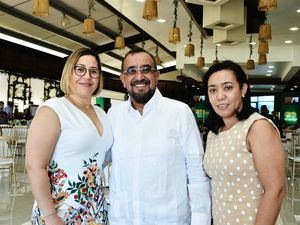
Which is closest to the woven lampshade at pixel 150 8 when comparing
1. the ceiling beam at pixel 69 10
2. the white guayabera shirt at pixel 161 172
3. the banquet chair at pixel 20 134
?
the white guayabera shirt at pixel 161 172

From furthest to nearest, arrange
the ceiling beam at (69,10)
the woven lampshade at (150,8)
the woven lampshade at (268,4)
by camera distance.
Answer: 1. the ceiling beam at (69,10)
2. the woven lampshade at (150,8)
3. the woven lampshade at (268,4)

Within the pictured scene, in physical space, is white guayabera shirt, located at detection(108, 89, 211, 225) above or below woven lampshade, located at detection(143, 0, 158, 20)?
below

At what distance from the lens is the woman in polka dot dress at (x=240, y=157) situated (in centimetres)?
149

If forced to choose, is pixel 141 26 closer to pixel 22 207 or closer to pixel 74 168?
pixel 22 207

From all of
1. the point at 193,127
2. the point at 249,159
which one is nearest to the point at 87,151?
the point at 193,127

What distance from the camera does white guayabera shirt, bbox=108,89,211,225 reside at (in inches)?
68.6

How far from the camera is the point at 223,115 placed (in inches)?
67.0

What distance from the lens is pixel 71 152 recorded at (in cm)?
167

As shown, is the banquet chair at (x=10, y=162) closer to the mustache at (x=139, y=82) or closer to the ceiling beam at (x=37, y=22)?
the ceiling beam at (x=37, y=22)

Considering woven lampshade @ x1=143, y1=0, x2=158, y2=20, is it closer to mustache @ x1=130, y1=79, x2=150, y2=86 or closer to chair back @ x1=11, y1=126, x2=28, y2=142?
mustache @ x1=130, y1=79, x2=150, y2=86

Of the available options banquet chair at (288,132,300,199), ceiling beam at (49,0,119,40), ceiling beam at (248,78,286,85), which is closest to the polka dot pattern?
banquet chair at (288,132,300,199)

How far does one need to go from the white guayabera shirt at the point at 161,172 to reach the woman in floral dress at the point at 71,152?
0.42 ft

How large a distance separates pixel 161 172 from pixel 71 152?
45cm

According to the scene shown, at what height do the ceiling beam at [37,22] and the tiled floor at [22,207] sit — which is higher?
the ceiling beam at [37,22]
